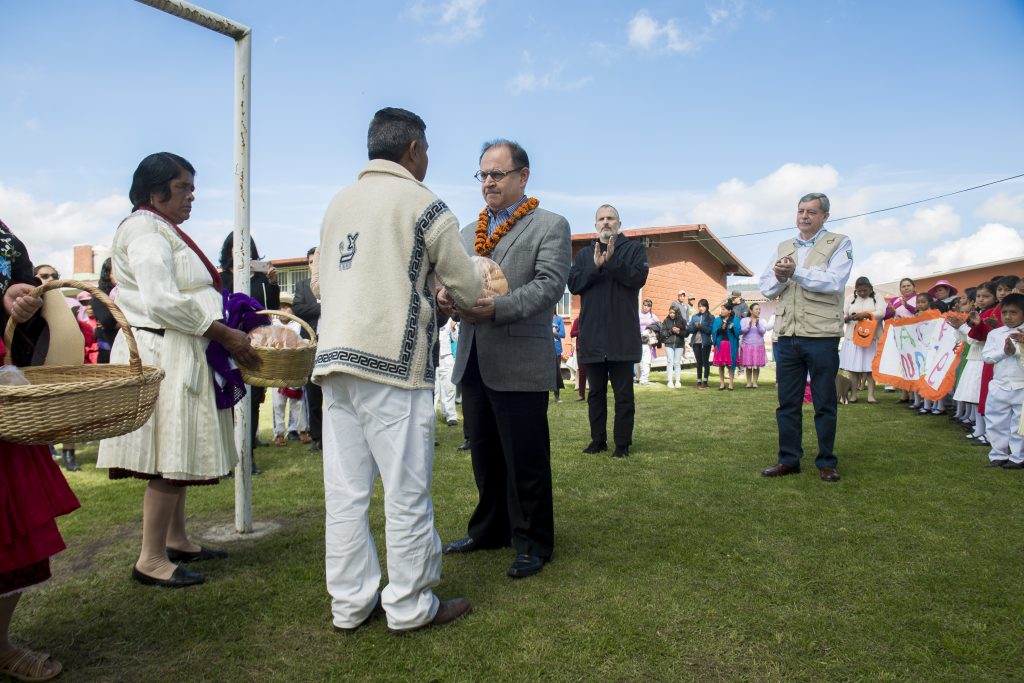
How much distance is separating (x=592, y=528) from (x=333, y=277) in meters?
2.51

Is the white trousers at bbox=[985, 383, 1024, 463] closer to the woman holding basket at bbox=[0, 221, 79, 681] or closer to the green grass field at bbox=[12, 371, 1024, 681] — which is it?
the green grass field at bbox=[12, 371, 1024, 681]

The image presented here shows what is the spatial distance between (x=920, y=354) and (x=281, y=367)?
1010 centimetres

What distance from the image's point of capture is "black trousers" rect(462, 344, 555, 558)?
368 centimetres

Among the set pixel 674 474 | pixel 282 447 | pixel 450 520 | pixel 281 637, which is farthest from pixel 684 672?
pixel 282 447

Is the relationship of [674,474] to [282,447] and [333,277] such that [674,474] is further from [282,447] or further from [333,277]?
[282,447]

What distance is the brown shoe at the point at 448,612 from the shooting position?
2.96 meters

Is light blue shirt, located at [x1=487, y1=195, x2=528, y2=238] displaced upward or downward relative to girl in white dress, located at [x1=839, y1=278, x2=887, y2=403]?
upward

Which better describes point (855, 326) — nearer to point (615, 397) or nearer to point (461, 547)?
point (615, 397)

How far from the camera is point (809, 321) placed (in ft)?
18.6

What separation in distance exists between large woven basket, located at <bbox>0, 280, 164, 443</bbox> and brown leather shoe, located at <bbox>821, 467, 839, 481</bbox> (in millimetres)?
5081

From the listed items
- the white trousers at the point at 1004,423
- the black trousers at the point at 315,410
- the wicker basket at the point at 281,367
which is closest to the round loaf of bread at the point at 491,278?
the wicker basket at the point at 281,367

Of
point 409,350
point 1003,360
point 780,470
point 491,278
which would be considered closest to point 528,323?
point 491,278

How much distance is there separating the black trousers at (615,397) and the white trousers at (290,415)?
3.89 meters

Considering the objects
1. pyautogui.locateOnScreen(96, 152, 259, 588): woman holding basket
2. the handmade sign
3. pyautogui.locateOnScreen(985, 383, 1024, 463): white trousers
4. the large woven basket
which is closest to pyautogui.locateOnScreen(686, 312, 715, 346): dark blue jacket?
the handmade sign
